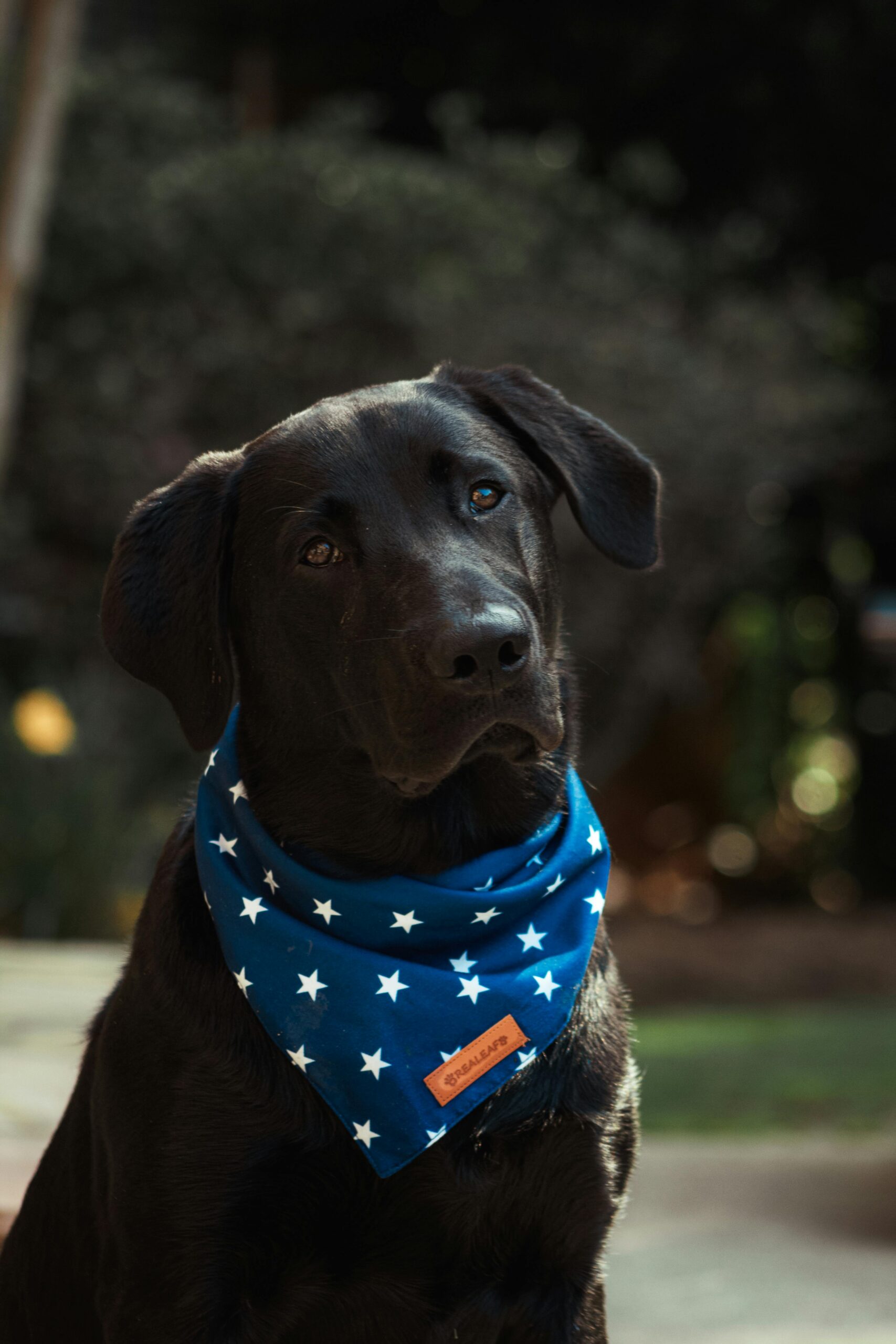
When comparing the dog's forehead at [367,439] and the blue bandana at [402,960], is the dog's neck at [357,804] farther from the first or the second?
the dog's forehead at [367,439]

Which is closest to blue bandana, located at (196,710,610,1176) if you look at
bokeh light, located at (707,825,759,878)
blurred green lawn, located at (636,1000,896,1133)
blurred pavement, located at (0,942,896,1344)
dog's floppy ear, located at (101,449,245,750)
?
dog's floppy ear, located at (101,449,245,750)

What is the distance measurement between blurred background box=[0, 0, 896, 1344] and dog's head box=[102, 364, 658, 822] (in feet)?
9.12

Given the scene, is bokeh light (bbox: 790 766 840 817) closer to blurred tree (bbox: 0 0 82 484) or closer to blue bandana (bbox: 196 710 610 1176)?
blurred tree (bbox: 0 0 82 484)

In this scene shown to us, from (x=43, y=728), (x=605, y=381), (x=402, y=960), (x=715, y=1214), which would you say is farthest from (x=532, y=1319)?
(x=605, y=381)

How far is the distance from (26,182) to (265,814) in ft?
14.9

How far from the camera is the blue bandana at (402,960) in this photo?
1907 millimetres

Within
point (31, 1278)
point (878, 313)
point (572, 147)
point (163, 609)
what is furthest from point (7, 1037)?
point (878, 313)

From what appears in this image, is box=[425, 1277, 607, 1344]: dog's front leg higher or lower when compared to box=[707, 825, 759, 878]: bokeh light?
higher

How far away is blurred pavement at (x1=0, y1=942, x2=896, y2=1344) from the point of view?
143 inches

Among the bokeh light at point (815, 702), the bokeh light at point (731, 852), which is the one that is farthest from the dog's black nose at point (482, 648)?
the bokeh light at point (731, 852)

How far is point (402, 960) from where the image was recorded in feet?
6.63

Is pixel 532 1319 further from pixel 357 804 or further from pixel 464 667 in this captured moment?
pixel 464 667

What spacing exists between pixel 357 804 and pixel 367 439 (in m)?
0.48

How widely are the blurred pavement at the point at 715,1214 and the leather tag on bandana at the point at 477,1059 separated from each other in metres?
1.18
